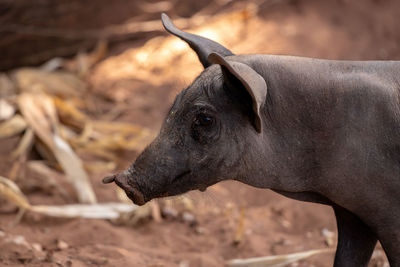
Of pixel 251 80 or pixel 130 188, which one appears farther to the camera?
pixel 130 188

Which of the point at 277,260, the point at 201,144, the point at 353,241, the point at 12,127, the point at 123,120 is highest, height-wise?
the point at 201,144

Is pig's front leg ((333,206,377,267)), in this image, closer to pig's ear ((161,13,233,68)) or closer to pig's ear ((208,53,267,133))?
pig's ear ((208,53,267,133))

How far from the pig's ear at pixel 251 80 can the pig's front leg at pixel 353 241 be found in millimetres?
663

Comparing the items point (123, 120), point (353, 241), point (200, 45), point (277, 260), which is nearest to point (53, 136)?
point (123, 120)

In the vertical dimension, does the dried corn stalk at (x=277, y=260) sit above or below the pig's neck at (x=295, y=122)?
below

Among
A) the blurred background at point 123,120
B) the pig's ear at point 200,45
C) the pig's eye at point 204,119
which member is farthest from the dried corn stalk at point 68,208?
the pig's eye at point 204,119

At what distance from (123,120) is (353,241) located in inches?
132

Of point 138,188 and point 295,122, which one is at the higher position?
point 295,122

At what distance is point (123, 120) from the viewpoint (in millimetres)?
5793

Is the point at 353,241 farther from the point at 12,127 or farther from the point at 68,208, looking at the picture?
the point at 12,127

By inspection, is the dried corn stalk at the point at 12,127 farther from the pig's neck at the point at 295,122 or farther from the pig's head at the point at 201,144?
the pig's neck at the point at 295,122

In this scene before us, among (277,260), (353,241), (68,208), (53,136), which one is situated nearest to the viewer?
(353,241)

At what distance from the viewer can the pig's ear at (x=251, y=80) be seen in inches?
90.2

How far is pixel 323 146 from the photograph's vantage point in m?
2.52
